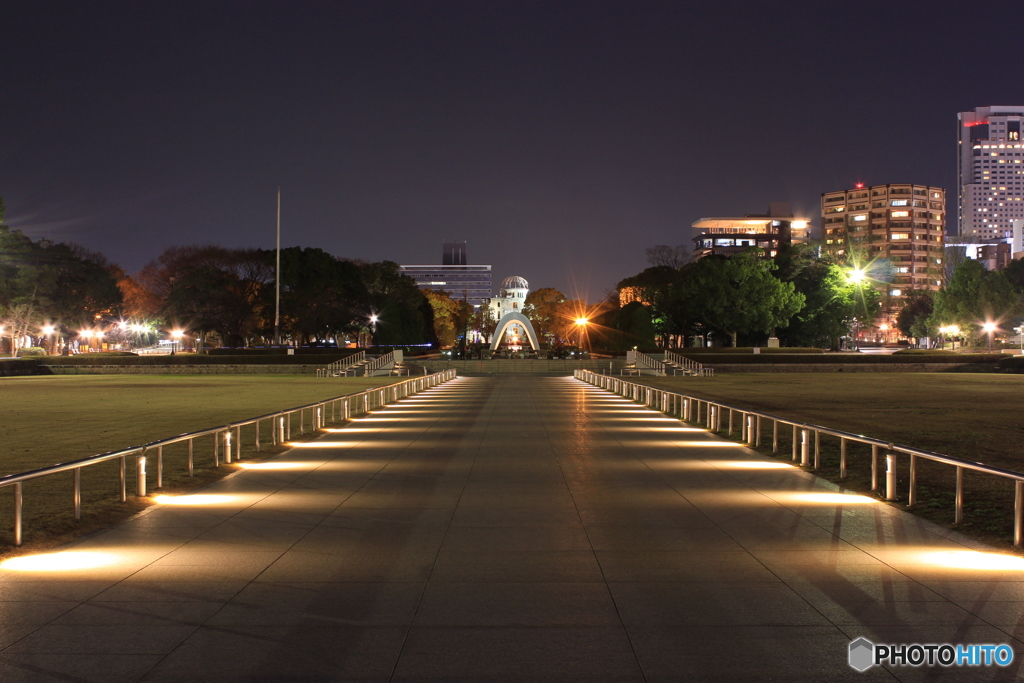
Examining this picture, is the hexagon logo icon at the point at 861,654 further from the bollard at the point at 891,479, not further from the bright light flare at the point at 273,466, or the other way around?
the bright light flare at the point at 273,466

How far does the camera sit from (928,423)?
21062 millimetres

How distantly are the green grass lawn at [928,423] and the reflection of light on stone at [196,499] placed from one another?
864cm

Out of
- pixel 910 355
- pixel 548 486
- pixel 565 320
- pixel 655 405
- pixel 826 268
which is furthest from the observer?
pixel 565 320

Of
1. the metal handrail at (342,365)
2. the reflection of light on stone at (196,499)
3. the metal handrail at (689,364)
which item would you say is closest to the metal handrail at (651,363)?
the metal handrail at (689,364)

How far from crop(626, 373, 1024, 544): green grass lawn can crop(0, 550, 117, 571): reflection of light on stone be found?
8.63 m

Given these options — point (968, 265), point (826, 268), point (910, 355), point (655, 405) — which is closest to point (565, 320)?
point (826, 268)

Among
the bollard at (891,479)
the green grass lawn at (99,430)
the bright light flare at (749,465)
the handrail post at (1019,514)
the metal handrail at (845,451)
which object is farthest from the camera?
the bright light flare at (749,465)

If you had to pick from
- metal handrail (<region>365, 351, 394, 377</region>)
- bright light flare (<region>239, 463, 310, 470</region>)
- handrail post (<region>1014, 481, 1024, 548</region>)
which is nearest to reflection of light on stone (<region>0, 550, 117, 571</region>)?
bright light flare (<region>239, 463, 310, 470</region>)

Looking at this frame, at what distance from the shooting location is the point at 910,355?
59125 millimetres

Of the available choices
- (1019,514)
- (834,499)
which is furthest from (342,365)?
(1019,514)

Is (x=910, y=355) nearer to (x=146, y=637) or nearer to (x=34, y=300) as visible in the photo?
(x=146, y=637)

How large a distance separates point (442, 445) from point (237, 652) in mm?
11966

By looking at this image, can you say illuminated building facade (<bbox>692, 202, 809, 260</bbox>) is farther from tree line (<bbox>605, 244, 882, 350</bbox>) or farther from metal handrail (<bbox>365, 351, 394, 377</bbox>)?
metal handrail (<bbox>365, 351, 394, 377</bbox>)

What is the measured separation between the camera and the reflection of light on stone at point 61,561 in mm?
7355
